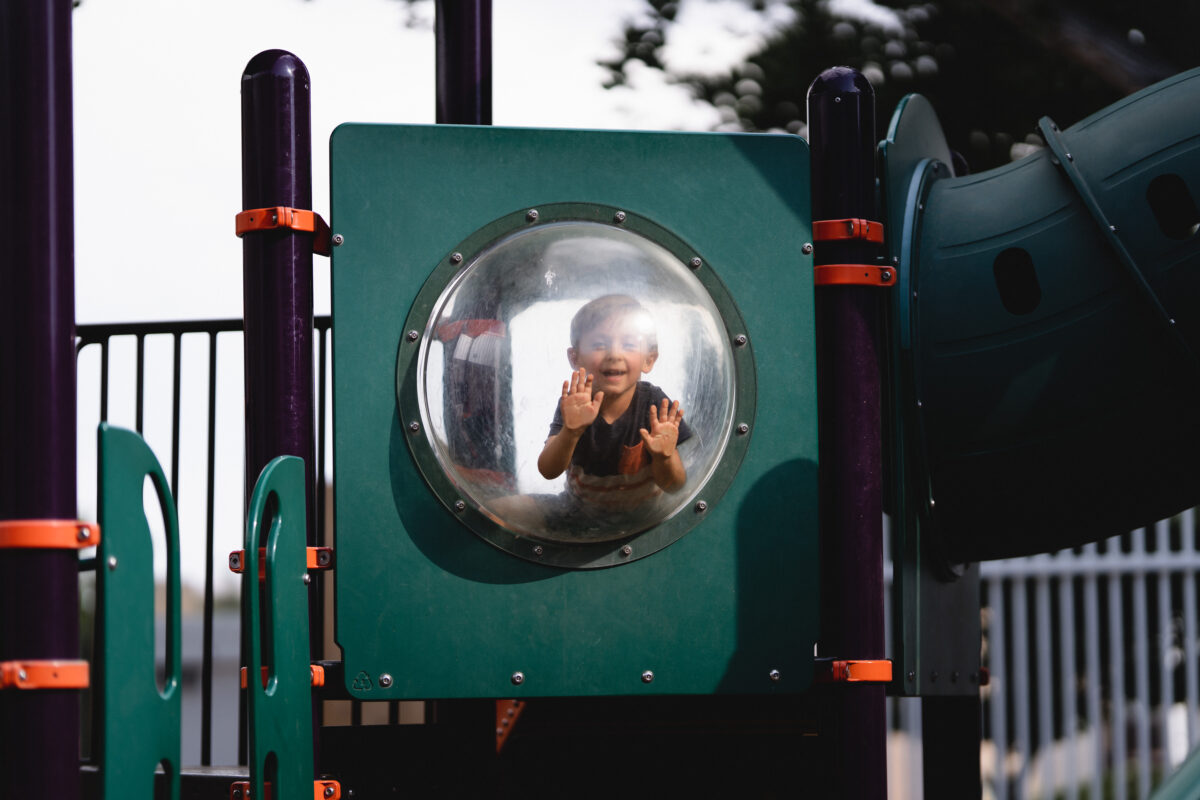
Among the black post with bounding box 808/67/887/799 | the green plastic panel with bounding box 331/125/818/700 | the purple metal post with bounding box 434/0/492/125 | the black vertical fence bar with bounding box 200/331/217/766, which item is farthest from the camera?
the black vertical fence bar with bounding box 200/331/217/766

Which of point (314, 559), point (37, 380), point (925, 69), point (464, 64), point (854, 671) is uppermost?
point (925, 69)

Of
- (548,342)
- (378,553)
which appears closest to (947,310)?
(548,342)

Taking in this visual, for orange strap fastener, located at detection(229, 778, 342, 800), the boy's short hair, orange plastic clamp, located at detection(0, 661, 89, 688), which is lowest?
orange strap fastener, located at detection(229, 778, 342, 800)

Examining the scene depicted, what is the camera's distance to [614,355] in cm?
282

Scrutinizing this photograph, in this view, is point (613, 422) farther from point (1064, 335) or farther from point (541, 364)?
point (1064, 335)

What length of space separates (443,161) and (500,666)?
110 centimetres

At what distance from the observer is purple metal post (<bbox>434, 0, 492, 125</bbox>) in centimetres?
350

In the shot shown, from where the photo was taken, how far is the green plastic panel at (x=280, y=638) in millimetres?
2318

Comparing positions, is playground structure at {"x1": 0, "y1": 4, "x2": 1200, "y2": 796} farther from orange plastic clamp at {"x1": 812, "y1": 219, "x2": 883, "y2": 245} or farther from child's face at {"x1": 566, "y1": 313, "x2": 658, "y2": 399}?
child's face at {"x1": 566, "y1": 313, "x2": 658, "y2": 399}

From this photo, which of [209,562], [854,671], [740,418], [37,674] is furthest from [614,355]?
[209,562]

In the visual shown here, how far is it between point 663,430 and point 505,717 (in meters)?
0.82

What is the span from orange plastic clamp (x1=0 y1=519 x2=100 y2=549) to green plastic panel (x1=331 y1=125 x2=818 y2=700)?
58cm

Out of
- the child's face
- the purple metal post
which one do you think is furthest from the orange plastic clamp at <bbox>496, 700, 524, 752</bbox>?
the purple metal post

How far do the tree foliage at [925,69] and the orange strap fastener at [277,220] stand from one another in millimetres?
6827
